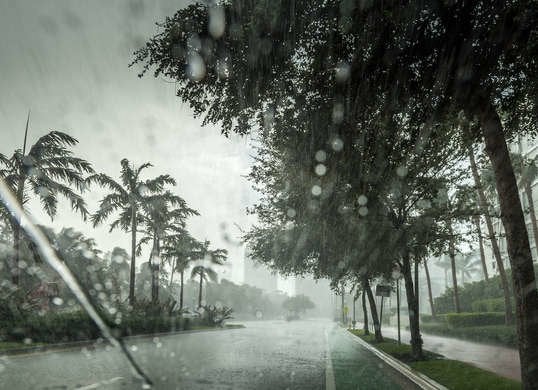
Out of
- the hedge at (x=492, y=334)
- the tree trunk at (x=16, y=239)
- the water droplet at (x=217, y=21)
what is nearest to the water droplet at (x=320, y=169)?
the water droplet at (x=217, y=21)

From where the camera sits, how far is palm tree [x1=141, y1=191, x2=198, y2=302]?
2953cm

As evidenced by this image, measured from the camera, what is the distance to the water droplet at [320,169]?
9217 mm

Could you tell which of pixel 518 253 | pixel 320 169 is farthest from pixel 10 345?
pixel 518 253

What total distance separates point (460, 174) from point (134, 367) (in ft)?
37.1

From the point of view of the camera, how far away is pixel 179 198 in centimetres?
3131

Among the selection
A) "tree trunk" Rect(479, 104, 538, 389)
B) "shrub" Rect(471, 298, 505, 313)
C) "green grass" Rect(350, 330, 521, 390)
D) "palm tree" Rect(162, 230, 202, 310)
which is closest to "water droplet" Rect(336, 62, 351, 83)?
"tree trunk" Rect(479, 104, 538, 389)

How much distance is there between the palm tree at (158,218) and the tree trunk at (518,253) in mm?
24095

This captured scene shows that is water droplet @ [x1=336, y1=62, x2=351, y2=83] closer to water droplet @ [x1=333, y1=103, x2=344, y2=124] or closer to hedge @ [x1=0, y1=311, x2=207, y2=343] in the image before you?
water droplet @ [x1=333, y1=103, x2=344, y2=124]

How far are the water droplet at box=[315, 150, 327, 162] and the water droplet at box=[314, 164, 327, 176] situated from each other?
229 mm

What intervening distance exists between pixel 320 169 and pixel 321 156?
0.48 m

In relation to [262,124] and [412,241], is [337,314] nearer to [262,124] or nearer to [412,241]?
[412,241]

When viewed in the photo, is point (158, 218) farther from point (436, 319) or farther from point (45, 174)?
point (436, 319)

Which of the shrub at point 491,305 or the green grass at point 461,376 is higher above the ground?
the shrub at point 491,305

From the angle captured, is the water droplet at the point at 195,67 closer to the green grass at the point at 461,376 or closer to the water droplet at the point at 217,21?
the water droplet at the point at 217,21
